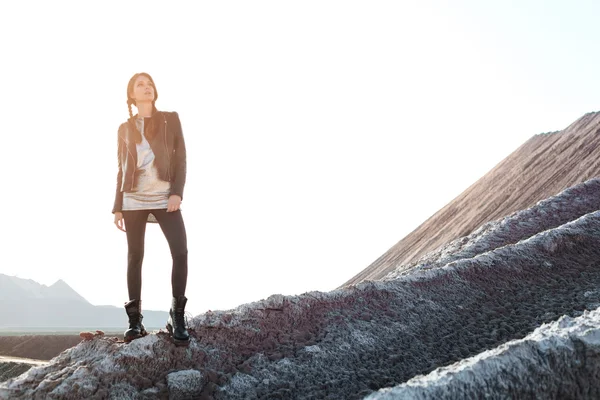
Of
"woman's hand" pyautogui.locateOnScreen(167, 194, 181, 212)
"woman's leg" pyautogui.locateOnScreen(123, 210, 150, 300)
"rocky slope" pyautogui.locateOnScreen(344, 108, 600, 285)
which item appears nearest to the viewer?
"woman's hand" pyautogui.locateOnScreen(167, 194, 181, 212)

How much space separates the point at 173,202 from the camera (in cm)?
394

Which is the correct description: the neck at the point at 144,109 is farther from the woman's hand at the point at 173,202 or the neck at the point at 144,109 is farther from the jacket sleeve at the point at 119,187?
the woman's hand at the point at 173,202

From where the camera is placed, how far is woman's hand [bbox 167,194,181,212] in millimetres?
3939

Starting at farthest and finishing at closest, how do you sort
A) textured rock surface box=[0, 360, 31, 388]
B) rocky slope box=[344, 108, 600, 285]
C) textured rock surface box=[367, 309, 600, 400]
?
rocky slope box=[344, 108, 600, 285] < textured rock surface box=[0, 360, 31, 388] < textured rock surface box=[367, 309, 600, 400]

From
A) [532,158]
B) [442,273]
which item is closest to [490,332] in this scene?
[442,273]

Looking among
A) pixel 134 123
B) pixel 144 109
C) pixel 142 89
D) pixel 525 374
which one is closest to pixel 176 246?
pixel 134 123

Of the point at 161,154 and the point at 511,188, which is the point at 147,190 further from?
the point at 511,188

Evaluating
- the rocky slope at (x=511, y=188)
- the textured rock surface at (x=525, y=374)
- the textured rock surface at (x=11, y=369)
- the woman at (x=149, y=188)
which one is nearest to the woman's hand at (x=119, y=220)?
the woman at (x=149, y=188)

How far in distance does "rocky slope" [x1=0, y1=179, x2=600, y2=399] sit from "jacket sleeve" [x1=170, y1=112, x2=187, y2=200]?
48.4 inches

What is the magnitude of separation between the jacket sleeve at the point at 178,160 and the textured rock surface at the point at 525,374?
212 cm

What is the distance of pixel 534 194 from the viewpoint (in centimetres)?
2514

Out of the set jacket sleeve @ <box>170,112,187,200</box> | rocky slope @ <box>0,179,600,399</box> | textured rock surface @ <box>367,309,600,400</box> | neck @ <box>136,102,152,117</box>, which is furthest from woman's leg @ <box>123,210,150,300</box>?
textured rock surface @ <box>367,309,600,400</box>

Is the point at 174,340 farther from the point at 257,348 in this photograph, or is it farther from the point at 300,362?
the point at 300,362

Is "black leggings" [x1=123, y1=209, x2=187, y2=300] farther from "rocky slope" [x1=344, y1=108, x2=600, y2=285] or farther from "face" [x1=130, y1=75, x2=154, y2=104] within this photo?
"rocky slope" [x1=344, y1=108, x2=600, y2=285]
